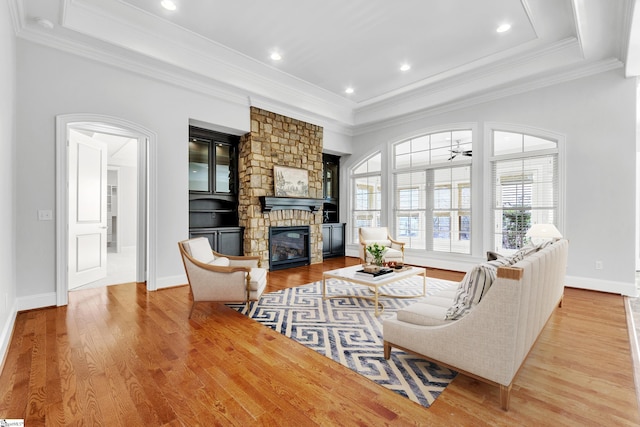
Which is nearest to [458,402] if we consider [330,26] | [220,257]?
[220,257]

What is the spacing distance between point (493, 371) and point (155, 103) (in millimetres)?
5109

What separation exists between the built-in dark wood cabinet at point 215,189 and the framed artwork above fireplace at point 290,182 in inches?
33.9

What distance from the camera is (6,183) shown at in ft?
9.07

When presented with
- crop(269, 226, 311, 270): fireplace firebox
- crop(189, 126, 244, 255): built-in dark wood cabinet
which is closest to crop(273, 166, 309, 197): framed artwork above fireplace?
crop(269, 226, 311, 270): fireplace firebox

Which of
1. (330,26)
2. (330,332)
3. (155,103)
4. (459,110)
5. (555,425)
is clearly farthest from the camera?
(459,110)

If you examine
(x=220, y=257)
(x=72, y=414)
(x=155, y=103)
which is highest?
(x=155, y=103)

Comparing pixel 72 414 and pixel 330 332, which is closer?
pixel 72 414

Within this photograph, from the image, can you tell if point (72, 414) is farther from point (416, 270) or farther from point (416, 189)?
point (416, 189)

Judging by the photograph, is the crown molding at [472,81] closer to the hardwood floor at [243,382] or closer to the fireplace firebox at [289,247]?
the fireplace firebox at [289,247]

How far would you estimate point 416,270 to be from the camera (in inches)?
154

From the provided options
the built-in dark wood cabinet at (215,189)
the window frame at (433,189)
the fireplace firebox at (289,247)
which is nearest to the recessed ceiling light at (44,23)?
the built-in dark wood cabinet at (215,189)

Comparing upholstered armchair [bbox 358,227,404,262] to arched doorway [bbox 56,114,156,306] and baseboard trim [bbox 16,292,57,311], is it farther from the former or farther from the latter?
baseboard trim [bbox 16,292,57,311]

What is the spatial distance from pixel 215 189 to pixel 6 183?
3103 millimetres

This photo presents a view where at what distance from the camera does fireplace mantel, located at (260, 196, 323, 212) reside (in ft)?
18.7
